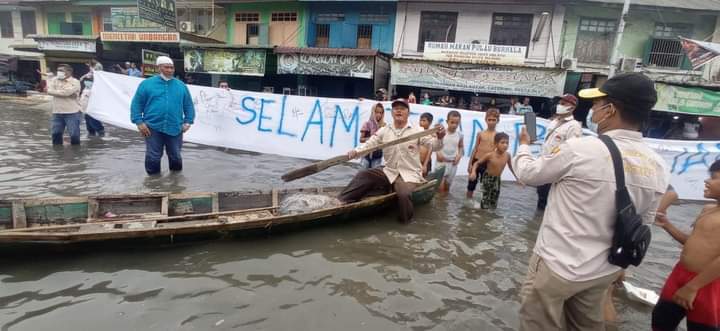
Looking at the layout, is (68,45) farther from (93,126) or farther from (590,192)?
(590,192)

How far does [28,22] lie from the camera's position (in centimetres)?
2352

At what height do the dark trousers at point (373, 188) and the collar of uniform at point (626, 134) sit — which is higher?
the collar of uniform at point (626, 134)

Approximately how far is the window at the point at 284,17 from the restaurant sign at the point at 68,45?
31.5 feet

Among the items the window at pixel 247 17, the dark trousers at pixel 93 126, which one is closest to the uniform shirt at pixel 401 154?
the dark trousers at pixel 93 126

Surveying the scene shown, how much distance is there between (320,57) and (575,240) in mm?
14641

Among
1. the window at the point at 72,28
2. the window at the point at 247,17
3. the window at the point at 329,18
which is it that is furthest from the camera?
the window at the point at 72,28

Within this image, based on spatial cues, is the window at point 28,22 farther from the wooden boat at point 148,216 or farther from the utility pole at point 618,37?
the utility pole at point 618,37

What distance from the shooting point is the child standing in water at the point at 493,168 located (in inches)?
228

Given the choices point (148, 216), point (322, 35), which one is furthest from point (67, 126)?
point (322, 35)

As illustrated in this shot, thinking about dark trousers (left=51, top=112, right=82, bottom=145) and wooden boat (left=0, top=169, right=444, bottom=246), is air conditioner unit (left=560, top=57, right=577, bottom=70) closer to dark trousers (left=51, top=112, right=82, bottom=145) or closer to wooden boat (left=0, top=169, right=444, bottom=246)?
wooden boat (left=0, top=169, right=444, bottom=246)

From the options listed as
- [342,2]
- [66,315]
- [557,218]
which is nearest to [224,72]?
[342,2]

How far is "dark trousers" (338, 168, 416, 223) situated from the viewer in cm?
516

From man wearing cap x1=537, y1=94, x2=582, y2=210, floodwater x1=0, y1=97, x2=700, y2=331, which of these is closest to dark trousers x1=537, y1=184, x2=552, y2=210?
floodwater x1=0, y1=97, x2=700, y2=331

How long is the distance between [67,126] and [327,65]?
9.19 metres
